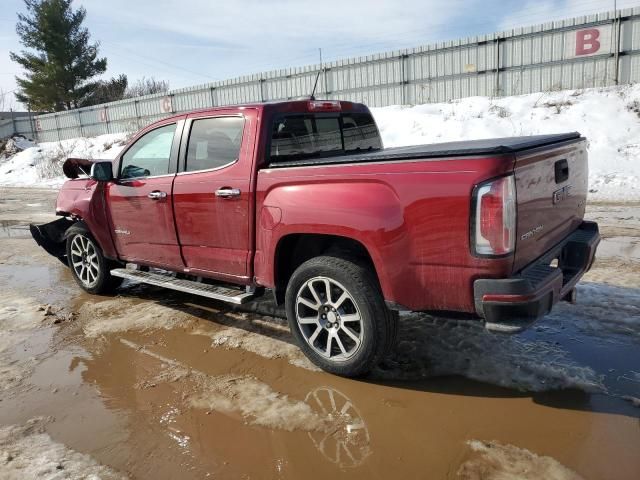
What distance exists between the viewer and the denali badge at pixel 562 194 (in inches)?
129

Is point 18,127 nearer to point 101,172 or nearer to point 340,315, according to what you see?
point 101,172

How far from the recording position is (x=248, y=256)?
399 centimetres

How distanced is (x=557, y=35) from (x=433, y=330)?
15858 mm

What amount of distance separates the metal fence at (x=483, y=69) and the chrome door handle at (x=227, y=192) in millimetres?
15966

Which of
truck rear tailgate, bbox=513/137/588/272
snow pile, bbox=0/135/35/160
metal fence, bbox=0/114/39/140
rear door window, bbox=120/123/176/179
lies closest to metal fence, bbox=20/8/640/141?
truck rear tailgate, bbox=513/137/588/272

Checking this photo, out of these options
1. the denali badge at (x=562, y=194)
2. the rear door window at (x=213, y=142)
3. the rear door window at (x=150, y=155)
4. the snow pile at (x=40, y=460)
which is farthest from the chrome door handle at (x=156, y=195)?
the denali badge at (x=562, y=194)

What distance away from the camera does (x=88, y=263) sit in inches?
229

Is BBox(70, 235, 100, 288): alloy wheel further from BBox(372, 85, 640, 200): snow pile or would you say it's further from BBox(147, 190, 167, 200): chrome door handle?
BBox(372, 85, 640, 200): snow pile

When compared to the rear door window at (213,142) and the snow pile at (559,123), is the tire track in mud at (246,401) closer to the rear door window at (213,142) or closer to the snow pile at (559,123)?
the rear door window at (213,142)

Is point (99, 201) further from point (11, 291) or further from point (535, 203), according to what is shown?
point (535, 203)

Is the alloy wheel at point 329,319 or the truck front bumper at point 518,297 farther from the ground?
the truck front bumper at point 518,297

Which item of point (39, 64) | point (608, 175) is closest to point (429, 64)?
point (608, 175)

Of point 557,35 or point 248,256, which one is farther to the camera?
point 557,35

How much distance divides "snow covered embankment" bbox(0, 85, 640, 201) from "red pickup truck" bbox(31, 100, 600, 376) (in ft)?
26.1
